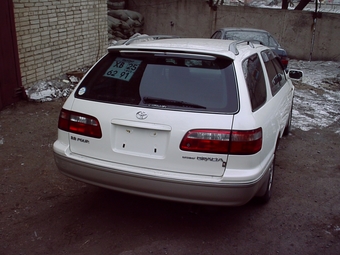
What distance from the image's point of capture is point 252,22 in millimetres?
16641

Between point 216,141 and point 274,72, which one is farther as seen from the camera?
point 274,72

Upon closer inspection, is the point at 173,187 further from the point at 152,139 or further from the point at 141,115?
the point at 141,115

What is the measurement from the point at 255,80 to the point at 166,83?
918mm

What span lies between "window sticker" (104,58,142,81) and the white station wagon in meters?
0.01

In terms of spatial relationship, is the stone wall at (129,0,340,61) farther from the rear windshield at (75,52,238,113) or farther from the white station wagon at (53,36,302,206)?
the rear windshield at (75,52,238,113)

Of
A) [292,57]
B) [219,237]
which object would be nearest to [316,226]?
[219,237]

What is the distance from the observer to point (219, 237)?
3449 millimetres

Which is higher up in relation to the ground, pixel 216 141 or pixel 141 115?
pixel 141 115

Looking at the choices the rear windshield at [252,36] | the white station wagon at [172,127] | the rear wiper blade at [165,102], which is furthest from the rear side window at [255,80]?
the rear windshield at [252,36]

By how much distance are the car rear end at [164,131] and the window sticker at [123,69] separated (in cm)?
1

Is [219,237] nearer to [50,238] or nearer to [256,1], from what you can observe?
[50,238]

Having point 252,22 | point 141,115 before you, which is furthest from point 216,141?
point 252,22

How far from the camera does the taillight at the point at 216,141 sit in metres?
2.94

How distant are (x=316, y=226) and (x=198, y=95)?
6.07 feet
